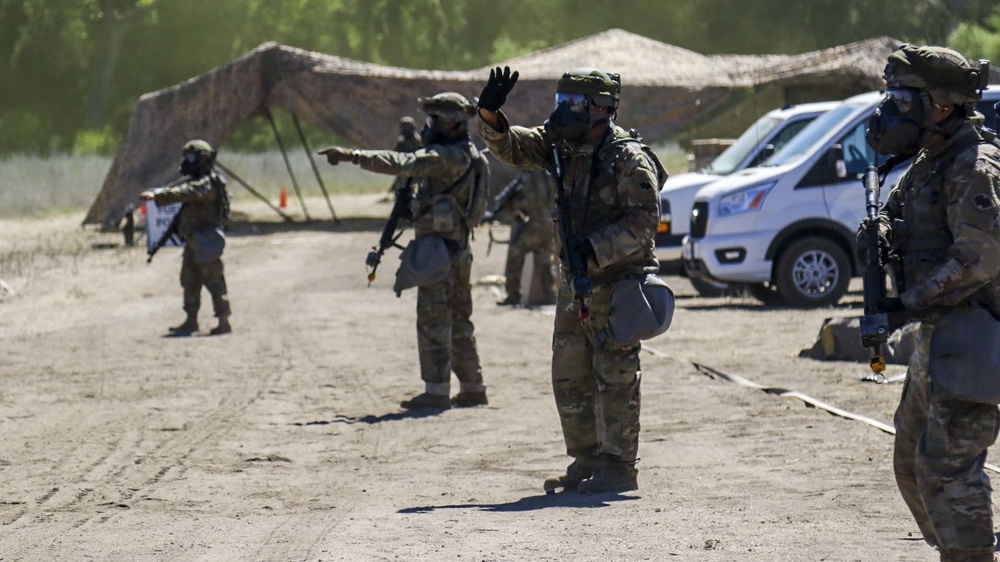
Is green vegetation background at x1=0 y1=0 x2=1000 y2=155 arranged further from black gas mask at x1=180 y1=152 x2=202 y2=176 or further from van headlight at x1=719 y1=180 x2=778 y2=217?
black gas mask at x1=180 y1=152 x2=202 y2=176

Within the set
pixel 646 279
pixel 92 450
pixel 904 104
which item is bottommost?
pixel 92 450

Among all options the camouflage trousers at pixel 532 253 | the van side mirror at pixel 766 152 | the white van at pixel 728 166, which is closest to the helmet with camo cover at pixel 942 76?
the camouflage trousers at pixel 532 253

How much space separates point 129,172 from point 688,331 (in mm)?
16077

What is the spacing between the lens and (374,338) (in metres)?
14.4

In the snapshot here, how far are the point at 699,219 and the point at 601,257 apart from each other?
9.01m

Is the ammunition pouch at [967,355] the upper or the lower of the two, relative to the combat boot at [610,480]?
upper

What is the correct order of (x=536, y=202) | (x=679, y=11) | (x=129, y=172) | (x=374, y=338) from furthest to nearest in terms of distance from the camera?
(x=679, y=11), (x=129, y=172), (x=536, y=202), (x=374, y=338)

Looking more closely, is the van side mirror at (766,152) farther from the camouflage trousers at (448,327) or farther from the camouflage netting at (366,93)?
the camouflage netting at (366,93)

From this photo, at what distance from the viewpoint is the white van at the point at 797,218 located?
15.2m

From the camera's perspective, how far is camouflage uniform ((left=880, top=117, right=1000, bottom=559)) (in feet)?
15.9

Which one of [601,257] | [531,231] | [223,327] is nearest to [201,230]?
[223,327]

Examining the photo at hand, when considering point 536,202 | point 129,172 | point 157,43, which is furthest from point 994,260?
point 157,43

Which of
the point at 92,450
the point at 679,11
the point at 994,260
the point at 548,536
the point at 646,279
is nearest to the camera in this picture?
the point at 994,260

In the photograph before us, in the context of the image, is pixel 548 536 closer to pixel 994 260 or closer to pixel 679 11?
pixel 994 260
